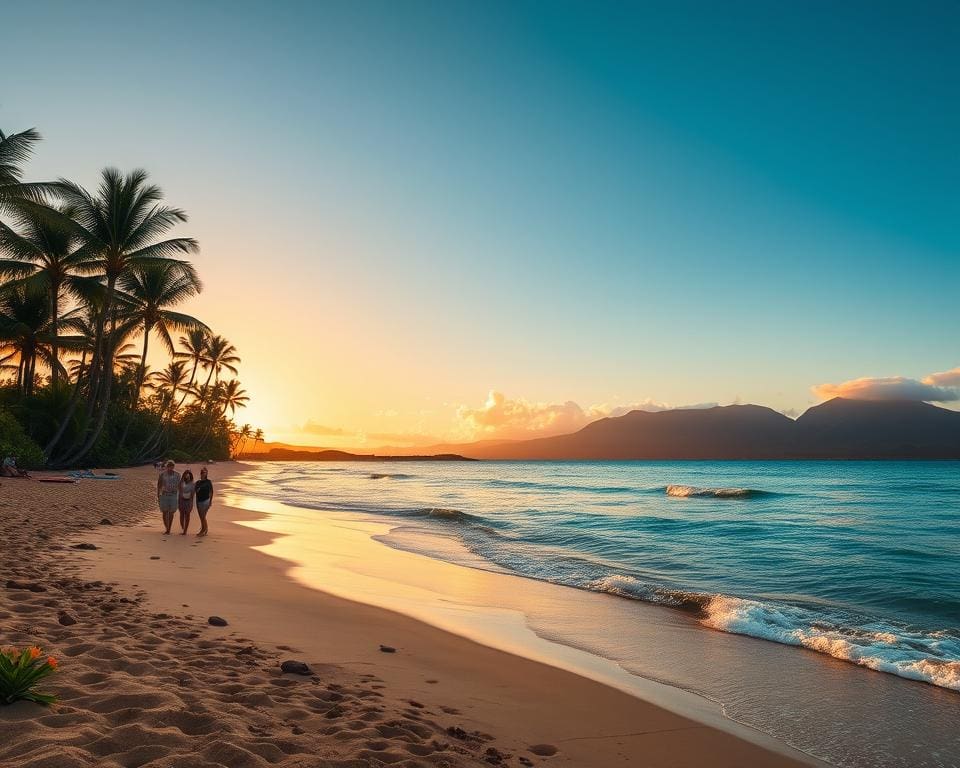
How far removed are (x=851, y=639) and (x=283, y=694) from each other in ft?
23.4

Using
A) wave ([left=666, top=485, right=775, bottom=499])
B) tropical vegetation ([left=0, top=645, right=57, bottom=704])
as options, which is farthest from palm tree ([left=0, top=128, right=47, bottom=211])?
wave ([left=666, top=485, right=775, bottom=499])

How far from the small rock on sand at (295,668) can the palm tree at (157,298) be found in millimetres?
33620

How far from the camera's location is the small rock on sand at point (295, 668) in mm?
4926

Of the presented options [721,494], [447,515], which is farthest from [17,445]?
[721,494]

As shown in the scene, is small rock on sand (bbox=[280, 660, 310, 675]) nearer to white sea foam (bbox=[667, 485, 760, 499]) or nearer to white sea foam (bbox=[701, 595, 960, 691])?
white sea foam (bbox=[701, 595, 960, 691])

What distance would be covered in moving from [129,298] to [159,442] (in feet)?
89.9

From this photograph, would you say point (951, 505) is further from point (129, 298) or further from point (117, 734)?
point (129, 298)

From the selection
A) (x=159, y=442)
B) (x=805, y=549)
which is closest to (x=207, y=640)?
(x=805, y=549)

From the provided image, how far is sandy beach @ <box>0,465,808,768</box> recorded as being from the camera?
3.38m

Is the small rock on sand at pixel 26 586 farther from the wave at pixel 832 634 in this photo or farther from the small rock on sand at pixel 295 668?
the wave at pixel 832 634

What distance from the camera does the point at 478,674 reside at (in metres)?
5.70

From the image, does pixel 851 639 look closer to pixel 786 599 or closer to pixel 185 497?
pixel 786 599

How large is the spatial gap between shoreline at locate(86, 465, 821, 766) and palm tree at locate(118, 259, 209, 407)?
98.5 ft

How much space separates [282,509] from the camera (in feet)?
80.3
